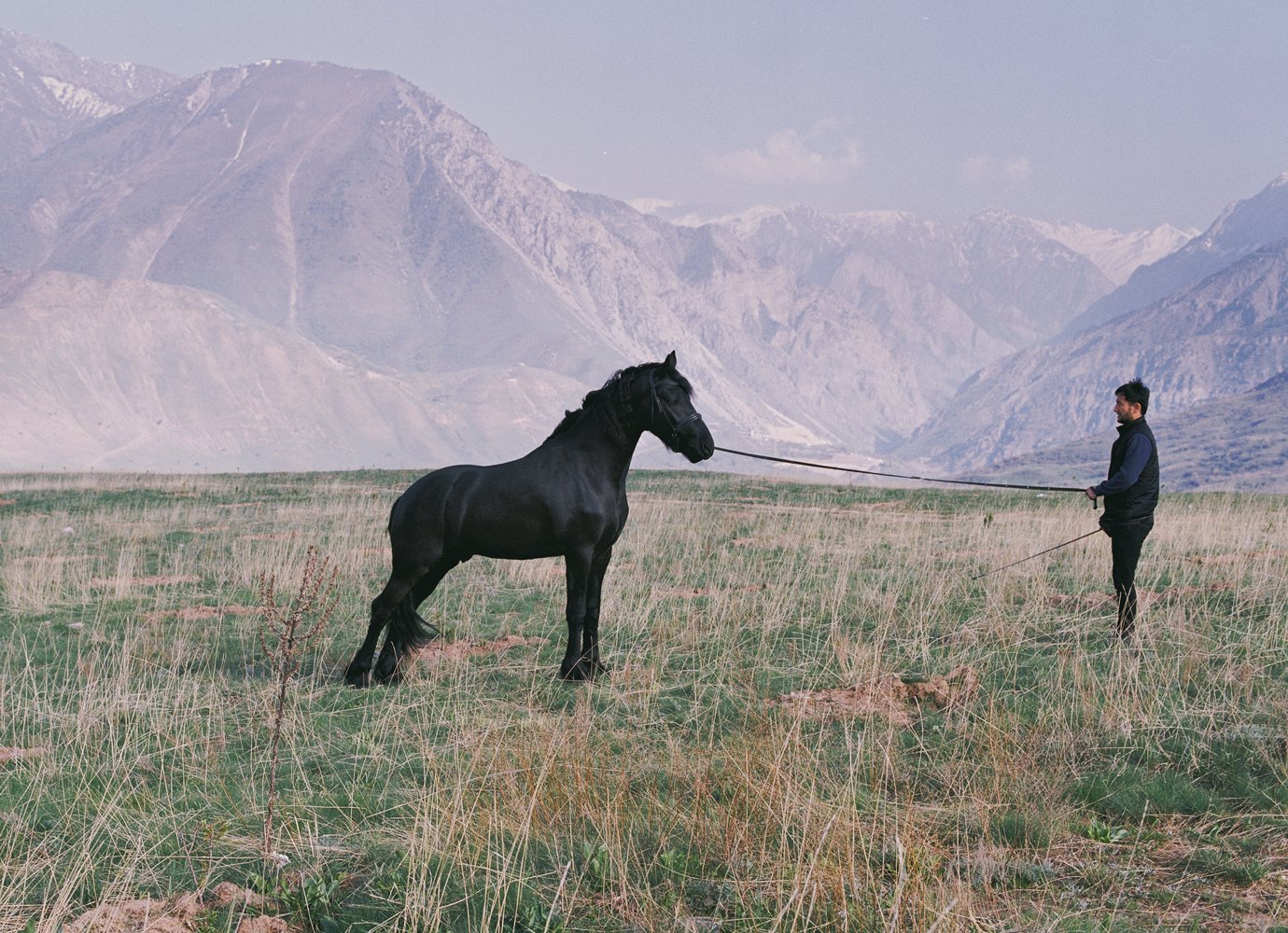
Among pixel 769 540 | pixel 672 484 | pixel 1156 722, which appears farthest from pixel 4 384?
pixel 1156 722

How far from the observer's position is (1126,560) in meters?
9.85

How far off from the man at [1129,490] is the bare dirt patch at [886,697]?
2.16 m

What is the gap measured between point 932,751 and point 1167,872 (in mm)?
1830

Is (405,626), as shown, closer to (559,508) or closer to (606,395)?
(559,508)

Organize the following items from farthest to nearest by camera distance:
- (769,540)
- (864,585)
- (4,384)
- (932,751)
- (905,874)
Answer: (4,384) → (769,540) → (864,585) → (932,751) → (905,874)

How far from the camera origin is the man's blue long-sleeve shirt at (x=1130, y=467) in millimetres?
9648

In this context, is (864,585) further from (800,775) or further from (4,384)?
(4,384)

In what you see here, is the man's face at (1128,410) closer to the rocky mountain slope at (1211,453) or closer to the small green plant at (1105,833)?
the small green plant at (1105,833)

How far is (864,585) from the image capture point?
44.1 ft

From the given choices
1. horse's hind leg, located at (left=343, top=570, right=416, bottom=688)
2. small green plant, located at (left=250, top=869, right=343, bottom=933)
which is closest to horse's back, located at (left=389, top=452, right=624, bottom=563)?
horse's hind leg, located at (left=343, top=570, right=416, bottom=688)

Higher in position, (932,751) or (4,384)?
(4,384)

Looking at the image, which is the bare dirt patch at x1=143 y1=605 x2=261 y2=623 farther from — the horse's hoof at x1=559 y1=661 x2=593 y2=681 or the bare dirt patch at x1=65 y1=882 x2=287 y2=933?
the bare dirt patch at x1=65 y1=882 x2=287 y2=933

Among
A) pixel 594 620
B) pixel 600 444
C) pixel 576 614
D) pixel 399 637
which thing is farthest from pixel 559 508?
pixel 399 637

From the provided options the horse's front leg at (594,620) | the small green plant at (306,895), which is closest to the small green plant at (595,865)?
the small green plant at (306,895)
